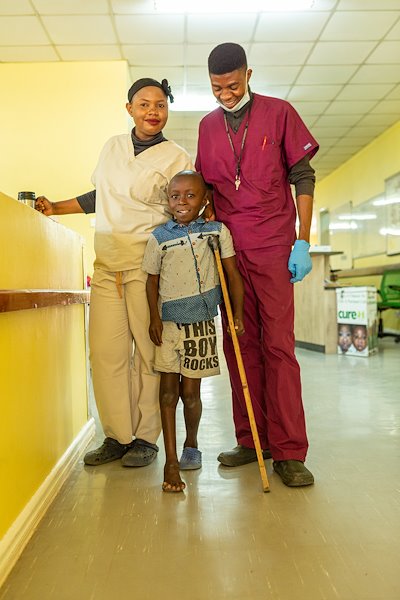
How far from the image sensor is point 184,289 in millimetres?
2070

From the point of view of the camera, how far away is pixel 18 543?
147 cm

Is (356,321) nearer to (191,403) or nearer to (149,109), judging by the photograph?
(191,403)

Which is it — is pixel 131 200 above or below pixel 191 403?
above

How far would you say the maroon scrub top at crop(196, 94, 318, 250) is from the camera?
209 cm

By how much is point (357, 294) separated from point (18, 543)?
5.18 meters

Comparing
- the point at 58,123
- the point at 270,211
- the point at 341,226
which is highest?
the point at 58,123

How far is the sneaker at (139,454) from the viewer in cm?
220

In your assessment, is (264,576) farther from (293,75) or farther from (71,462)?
(293,75)

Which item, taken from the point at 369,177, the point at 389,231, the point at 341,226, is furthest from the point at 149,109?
the point at 341,226

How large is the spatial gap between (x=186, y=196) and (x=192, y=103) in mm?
5348

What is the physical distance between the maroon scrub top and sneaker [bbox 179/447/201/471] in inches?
33.8

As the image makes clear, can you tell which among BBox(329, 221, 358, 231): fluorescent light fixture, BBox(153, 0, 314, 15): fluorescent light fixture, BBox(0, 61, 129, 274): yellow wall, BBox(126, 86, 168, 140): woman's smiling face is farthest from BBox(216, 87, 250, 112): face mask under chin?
BBox(329, 221, 358, 231): fluorescent light fixture

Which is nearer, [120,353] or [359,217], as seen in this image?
[120,353]

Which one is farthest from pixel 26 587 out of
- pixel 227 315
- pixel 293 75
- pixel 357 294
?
pixel 293 75
